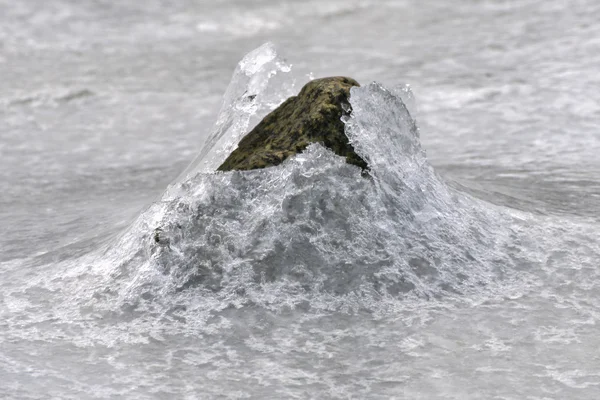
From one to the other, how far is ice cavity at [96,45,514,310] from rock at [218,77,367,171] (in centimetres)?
4

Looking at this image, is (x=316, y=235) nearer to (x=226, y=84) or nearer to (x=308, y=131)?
(x=308, y=131)

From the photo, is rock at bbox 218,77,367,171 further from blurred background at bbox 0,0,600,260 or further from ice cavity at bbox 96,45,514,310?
blurred background at bbox 0,0,600,260

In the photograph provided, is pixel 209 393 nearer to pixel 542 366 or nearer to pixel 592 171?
pixel 542 366

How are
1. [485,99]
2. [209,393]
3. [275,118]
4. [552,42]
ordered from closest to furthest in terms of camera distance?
[209,393] < [275,118] < [485,99] < [552,42]

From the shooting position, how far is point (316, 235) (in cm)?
304

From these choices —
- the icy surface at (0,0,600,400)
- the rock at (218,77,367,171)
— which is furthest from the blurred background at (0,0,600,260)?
the rock at (218,77,367,171)

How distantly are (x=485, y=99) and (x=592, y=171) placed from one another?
4.74 feet

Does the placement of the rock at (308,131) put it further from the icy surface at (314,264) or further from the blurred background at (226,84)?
the blurred background at (226,84)

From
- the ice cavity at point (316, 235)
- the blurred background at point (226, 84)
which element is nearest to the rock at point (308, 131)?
the ice cavity at point (316, 235)

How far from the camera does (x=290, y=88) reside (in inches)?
142

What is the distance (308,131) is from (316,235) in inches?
13.2

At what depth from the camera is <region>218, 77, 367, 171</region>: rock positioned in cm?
313

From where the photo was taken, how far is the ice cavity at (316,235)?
2.97 metres

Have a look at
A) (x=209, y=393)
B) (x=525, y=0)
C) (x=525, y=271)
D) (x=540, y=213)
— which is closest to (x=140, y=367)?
(x=209, y=393)
